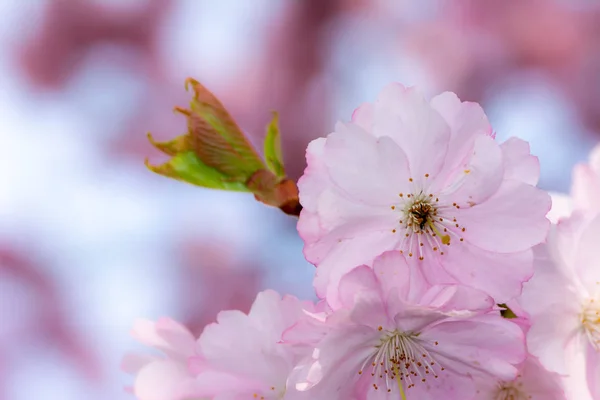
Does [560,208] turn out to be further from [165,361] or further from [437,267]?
[165,361]

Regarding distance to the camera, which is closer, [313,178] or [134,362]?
[313,178]

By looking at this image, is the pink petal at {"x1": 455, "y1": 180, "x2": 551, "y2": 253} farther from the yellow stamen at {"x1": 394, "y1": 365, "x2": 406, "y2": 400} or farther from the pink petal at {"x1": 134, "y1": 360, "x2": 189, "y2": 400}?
the pink petal at {"x1": 134, "y1": 360, "x2": 189, "y2": 400}

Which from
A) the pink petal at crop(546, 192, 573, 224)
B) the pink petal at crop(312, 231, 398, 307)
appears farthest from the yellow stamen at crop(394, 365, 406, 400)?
the pink petal at crop(546, 192, 573, 224)

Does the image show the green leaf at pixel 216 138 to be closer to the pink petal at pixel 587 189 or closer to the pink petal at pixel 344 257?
the pink petal at pixel 344 257

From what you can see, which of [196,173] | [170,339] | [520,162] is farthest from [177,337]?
[520,162]

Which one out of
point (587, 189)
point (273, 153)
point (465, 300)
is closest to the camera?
point (465, 300)

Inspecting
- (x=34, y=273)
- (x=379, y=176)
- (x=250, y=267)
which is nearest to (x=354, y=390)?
(x=379, y=176)
